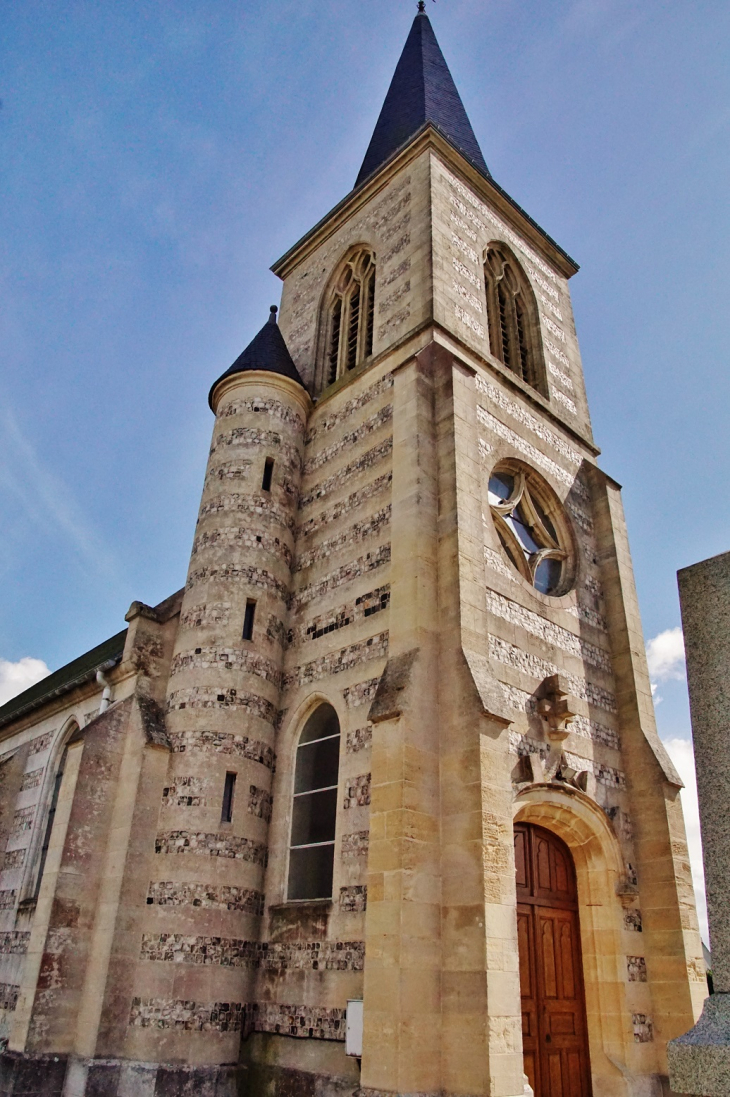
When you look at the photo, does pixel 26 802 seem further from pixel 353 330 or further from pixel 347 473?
pixel 353 330

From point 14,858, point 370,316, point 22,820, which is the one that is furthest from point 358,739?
point 22,820

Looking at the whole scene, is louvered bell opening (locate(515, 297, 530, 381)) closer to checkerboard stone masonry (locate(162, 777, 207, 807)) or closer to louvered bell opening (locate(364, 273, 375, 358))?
louvered bell opening (locate(364, 273, 375, 358))

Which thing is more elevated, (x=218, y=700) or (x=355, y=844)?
(x=218, y=700)

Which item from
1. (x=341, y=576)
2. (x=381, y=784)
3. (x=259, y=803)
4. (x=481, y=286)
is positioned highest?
(x=481, y=286)

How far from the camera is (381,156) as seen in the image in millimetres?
20141

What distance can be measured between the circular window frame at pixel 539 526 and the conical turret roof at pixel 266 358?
4.92m

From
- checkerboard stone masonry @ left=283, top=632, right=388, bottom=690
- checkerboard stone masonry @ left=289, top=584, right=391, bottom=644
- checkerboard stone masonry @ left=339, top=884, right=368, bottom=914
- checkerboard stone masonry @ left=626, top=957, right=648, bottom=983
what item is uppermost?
checkerboard stone masonry @ left=289, top=584, right=391, bottom=644

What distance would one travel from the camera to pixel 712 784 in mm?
4125

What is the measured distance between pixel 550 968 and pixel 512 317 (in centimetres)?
1299

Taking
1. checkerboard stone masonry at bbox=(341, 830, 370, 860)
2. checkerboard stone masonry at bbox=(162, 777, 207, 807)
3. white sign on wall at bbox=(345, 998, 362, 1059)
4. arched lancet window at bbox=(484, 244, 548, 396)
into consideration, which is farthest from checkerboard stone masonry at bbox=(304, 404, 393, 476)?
white sign on wall at bbox=(345, 998, 362, 1059)

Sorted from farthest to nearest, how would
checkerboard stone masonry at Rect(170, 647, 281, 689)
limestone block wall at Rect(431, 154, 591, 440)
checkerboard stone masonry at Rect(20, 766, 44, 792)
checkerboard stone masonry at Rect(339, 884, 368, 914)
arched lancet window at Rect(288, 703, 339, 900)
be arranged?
checkerboard stone masonry at Rect(20, 766, 44, 792)
limestone block wall at Rect(431, 154, 591, 440)
checkerboard stone masonry at Rect(170, 647, 281, 689)
arched lancet window at Rect(288, 703, 339, 900)
checkerboard stone masonry at Rect(339, 884, 368, 914)

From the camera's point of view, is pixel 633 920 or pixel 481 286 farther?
pixel 481 286

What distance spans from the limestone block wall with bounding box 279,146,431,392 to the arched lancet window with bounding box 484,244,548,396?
7.11 feet

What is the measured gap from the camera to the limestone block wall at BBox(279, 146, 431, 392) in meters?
14.9
